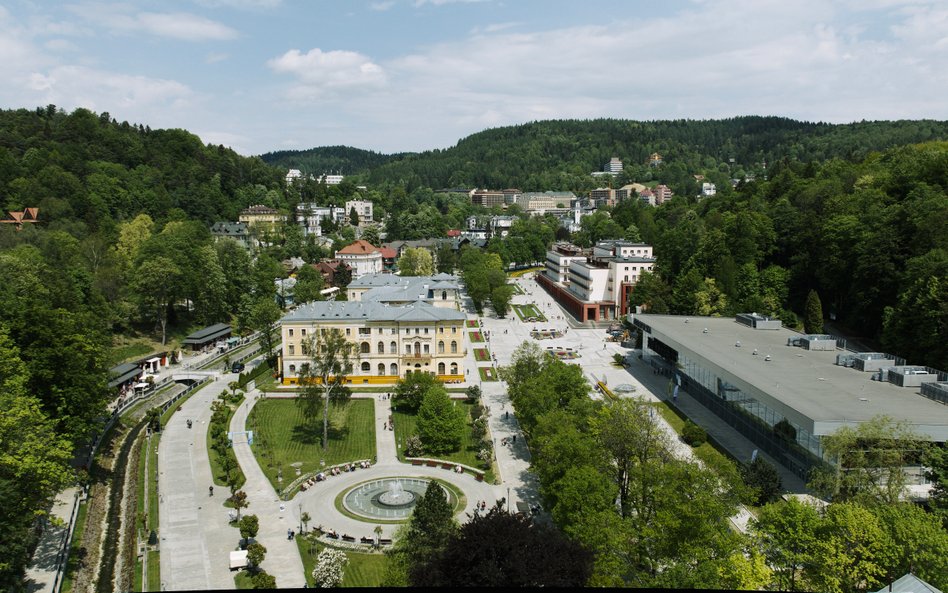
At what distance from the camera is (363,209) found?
159m

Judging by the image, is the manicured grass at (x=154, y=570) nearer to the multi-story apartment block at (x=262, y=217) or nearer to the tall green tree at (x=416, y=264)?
the tall green tree at (x=416, y=264)

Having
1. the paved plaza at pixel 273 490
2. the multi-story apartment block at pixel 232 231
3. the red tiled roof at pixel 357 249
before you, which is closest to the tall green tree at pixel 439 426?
the paved plaza at pixel 273 490

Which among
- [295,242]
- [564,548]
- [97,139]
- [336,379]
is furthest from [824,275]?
[97,139]

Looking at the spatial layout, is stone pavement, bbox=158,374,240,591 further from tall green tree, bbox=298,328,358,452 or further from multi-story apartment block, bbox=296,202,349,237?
multi-story apartment block, bbox=296,202,349,237

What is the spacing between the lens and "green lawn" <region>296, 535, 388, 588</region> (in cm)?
2516

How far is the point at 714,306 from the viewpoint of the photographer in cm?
6644

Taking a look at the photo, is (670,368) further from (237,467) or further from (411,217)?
(411,217)

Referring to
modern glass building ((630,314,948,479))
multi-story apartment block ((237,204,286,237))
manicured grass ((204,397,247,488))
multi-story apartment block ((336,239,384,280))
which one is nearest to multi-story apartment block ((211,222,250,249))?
multi-story apartment block ((237,204,286,237))

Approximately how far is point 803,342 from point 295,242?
86311mm

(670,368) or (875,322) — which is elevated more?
(875,322)

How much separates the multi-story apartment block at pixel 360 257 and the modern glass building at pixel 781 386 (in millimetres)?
63254

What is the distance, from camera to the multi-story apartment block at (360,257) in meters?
108

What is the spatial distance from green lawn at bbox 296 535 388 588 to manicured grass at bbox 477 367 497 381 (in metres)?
28.8

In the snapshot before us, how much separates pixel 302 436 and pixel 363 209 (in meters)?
123
